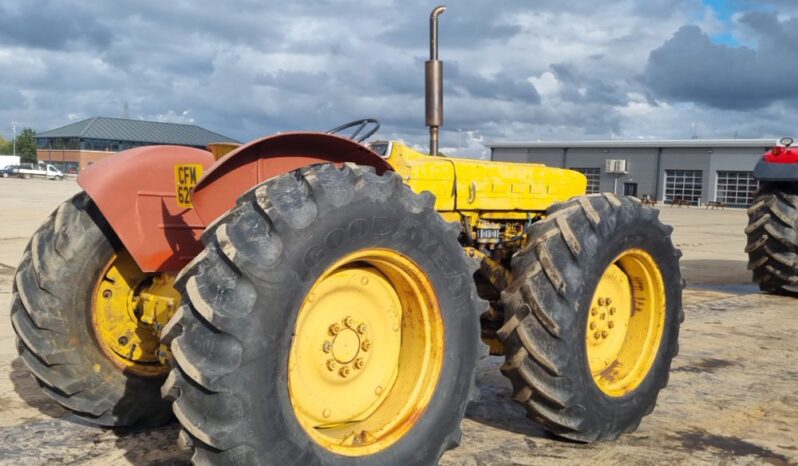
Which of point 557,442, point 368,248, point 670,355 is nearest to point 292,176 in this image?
point 368,248

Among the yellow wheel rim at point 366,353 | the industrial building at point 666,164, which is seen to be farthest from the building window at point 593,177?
the yellow wheel rim at point 366,353

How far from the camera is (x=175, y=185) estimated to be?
12.1 ft

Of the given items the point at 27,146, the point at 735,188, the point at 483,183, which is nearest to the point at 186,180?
the point at 483,183

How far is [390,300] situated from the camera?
339 centimetres

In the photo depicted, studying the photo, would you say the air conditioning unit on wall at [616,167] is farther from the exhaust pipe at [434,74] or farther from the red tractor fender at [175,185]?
the red tractor fender at [175,185]

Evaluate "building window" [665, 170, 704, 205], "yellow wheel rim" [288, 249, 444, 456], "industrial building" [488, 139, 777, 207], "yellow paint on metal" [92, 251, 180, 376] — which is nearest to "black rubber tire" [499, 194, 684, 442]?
"yellow wheel rim" [288, 249, 444, 456]

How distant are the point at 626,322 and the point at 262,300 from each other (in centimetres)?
266

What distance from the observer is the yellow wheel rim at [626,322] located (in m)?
4.29

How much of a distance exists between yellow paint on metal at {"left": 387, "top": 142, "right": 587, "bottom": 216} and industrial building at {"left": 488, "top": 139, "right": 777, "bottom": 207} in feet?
145

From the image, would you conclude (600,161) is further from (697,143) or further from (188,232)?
(188,232)

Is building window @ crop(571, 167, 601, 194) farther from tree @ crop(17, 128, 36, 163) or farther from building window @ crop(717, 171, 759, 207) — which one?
tree @ crop(17, 128, 36, 163)

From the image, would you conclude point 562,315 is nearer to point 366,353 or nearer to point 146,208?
point 366,353

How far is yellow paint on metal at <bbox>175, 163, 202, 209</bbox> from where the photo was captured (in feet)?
10.9

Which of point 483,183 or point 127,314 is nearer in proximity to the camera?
point 127,314
